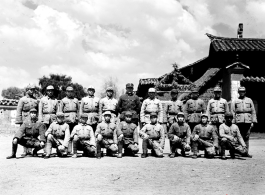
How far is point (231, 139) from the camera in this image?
24.4 feet

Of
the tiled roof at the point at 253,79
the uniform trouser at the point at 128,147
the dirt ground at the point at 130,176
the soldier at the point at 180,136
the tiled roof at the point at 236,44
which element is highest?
the tiled roof at the point at 236,44

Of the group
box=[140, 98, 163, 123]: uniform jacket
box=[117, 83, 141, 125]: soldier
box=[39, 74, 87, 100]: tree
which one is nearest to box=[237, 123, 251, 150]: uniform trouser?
box=[140, 98, 163, 123]: uniform jacket

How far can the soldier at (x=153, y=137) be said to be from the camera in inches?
297

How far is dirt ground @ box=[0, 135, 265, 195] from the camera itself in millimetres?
4285

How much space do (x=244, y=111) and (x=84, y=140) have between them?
14.3 ft

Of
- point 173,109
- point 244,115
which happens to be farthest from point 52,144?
point 244,115

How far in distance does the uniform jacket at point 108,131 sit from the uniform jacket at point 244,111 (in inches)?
133

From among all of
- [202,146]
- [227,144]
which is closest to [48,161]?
[202,146]

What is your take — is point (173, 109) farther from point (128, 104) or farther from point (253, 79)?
point (253, 79)

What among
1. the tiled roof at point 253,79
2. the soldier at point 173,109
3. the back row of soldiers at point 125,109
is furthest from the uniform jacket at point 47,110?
the tiled roof at point 253,79

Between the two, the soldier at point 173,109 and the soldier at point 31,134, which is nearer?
the soldier at point 31,134

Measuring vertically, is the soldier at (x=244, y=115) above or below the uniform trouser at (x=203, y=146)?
above

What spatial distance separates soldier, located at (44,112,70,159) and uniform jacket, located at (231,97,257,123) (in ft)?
15.0

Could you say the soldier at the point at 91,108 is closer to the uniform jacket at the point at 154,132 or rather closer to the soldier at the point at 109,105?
the soldier at the point at 109,105
